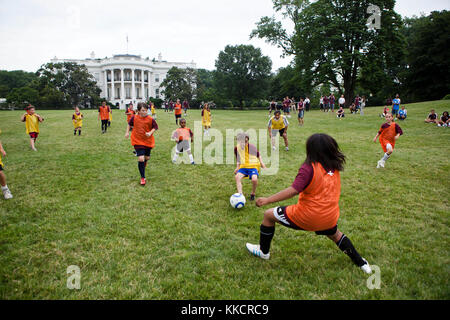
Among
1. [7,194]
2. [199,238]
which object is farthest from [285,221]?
[7,194]

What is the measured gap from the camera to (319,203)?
10.2ft

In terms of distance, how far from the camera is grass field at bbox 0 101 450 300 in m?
3.22

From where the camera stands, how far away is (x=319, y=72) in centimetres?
3803

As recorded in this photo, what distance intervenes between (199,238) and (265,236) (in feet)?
4.43

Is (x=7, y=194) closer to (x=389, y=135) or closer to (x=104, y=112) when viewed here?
(x=389, y=135)

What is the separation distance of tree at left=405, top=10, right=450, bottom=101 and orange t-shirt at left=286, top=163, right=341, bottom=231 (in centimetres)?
4657

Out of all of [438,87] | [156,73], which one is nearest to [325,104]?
[438,87]

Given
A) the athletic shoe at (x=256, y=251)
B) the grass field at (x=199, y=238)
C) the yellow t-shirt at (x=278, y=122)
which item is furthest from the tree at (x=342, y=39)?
the athletic shoe at (x=256, y=251)

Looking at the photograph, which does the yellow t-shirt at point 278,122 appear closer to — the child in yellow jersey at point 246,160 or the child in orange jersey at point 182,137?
the child in orange jersey at point 182,137

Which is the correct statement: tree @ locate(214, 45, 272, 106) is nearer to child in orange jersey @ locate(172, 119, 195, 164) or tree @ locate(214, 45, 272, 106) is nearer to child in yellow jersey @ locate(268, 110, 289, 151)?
child in yellow jersey @ locate(268, 110, 289, 151)

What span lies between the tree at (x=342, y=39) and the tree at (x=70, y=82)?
49920mm

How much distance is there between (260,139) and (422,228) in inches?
417

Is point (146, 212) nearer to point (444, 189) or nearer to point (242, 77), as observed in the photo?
point (444, 189)
